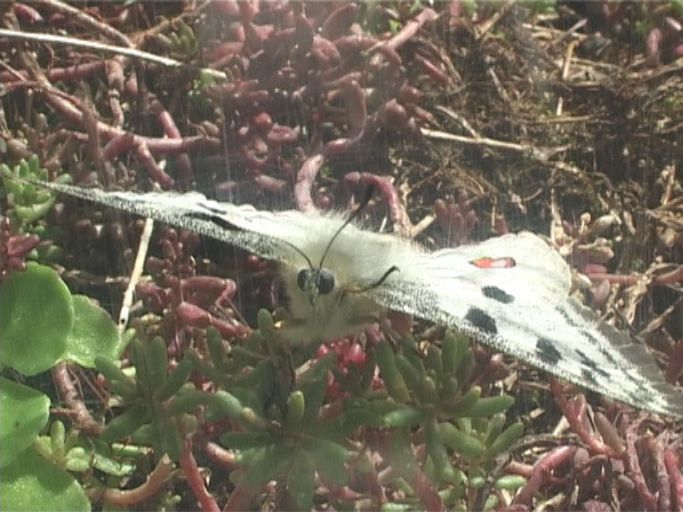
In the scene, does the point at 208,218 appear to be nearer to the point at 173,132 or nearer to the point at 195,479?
the point at 195,479

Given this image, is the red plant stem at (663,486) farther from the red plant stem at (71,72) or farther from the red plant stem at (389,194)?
the red plant stem at (71,72)

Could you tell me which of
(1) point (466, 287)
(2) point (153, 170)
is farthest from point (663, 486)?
(2) point (153, 170)

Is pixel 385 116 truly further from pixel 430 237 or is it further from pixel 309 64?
pixel 430 237

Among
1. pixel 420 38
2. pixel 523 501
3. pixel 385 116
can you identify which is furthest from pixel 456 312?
pixel 420 38

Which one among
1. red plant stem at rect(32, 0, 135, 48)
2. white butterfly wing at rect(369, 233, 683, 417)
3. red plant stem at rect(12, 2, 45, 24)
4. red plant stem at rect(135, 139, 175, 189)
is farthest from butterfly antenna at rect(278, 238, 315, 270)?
red plant stem at rect(12, 2, 45, 24)

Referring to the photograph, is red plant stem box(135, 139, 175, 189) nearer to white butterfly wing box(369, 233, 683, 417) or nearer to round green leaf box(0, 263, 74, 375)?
round green leaf box(0, 263, 74, 375)
